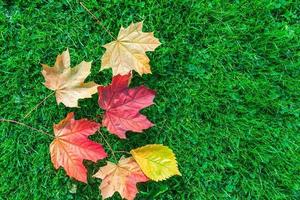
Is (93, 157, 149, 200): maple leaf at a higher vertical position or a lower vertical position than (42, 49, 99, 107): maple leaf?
lower

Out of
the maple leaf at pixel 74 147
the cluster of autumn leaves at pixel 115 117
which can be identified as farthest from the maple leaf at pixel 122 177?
the maple leaf at pixel 74 147

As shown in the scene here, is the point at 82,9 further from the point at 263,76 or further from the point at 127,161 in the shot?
the point at 263,76

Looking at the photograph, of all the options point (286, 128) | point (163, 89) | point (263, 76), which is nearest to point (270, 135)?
point (286, 128)

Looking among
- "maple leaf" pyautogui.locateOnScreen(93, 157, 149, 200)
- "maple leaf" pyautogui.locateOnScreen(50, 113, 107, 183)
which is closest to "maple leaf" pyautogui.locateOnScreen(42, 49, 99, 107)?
"maple leaf" pyautogui.locateOnScreen(50, 113, 107, 183)

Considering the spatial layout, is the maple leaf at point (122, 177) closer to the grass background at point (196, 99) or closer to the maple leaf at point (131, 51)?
the grass background at point (196, 99)

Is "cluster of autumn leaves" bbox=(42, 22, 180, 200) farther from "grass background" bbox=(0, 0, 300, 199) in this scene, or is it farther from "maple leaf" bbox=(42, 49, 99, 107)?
"grass background" bbox=(0, 0, 300, 199)
